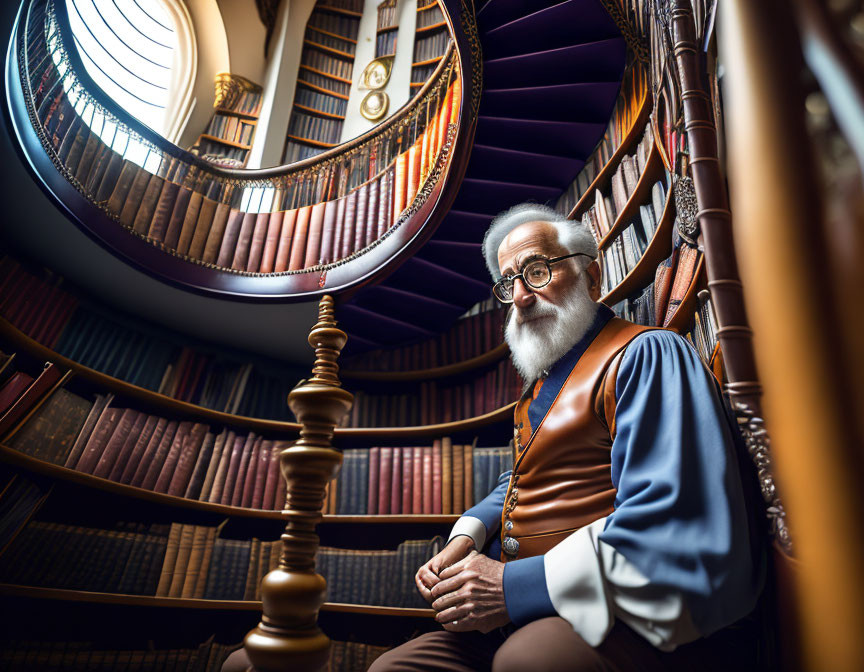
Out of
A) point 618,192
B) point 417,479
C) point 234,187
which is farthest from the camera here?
point 234,187

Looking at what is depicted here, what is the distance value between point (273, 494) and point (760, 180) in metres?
3.14

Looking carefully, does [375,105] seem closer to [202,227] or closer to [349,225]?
[349,225]

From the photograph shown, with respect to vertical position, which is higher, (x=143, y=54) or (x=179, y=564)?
(x=143, y=54)

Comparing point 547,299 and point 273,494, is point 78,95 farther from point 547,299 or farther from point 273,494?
point 547,299

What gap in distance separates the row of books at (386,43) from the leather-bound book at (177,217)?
3377 millimetres

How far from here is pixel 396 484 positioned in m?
2.80

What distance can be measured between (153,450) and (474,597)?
248cm

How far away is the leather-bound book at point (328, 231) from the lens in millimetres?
3146

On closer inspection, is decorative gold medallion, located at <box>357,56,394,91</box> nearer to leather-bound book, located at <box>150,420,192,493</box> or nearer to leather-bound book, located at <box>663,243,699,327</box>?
leather-bound book, located at <box>150,420,192,493</box>

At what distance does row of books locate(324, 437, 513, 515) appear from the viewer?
264cm

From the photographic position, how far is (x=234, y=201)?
138 inches

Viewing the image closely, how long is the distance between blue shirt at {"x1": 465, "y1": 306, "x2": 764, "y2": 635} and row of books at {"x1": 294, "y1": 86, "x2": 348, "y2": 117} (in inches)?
215

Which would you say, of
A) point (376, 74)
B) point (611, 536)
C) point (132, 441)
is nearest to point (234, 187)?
point (132, 441)

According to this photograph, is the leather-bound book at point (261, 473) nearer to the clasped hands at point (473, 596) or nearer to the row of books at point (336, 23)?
the clasped hands at point (473, 596)
